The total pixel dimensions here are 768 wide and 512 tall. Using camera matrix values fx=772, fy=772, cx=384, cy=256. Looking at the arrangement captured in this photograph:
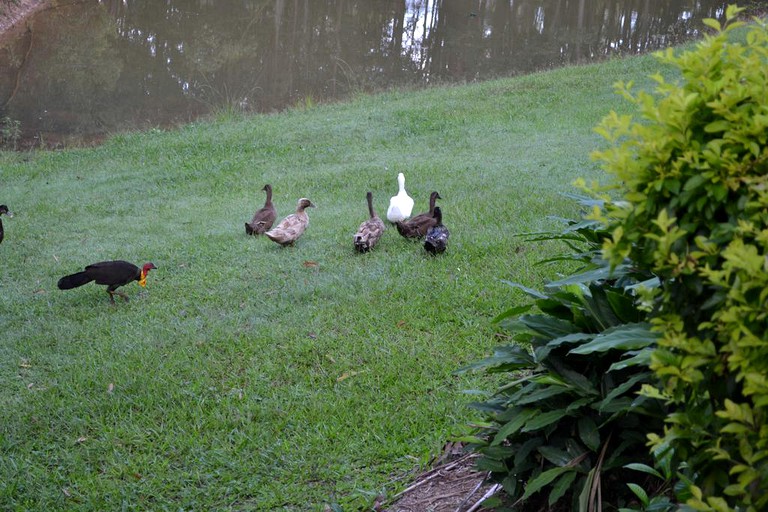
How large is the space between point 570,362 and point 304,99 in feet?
57.6

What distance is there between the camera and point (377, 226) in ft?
27.2

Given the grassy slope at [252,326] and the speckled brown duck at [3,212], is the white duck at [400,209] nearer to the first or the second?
the grassy slope at [252,326]

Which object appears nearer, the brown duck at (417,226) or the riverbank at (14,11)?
the brown duck at (417,226)

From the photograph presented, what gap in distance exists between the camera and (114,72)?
2214 cm

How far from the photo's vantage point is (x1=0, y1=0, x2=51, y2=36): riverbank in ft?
88.2

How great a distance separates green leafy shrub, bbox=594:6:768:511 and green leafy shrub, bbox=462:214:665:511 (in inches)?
31.3

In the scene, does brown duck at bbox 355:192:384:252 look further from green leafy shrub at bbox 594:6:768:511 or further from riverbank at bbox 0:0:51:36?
riverbank at bbox 0:0:51:36

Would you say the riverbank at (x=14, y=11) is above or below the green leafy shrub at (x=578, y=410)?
above

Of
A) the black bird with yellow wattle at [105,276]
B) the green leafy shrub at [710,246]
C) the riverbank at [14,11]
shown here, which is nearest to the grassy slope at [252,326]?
the black bird with yellow wattle at [105,276]

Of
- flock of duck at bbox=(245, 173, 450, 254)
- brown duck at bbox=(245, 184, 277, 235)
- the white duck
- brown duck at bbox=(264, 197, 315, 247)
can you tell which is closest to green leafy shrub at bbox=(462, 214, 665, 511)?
flock of duck at bbox=(245, 173, 450, 254)

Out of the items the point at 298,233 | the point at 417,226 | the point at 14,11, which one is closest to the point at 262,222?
the point at 298,233

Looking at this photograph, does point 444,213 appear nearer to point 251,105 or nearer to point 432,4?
point 251,105

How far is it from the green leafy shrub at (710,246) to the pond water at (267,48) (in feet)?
56.0

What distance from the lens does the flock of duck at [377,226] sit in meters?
7.67
